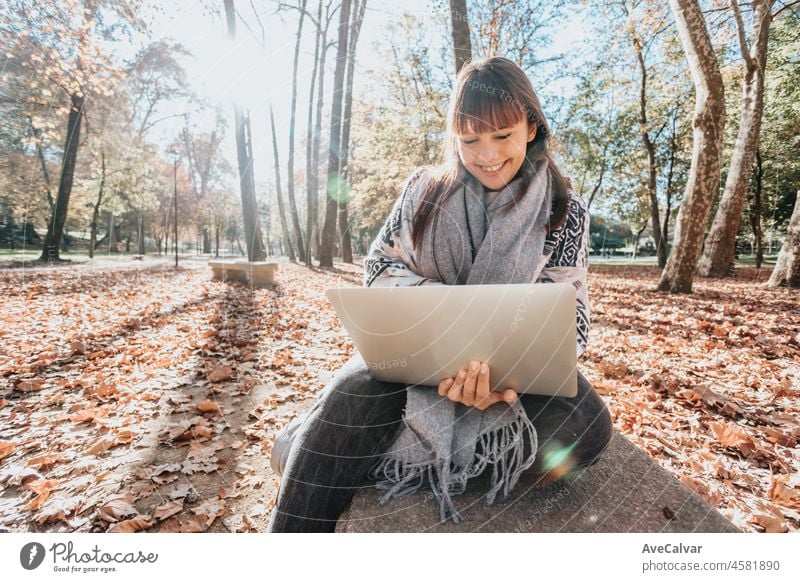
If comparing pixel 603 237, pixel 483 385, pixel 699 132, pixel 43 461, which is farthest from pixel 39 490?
pixel 699 132

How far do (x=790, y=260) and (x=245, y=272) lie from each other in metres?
8.22

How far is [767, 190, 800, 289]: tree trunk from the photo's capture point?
4.43 metres

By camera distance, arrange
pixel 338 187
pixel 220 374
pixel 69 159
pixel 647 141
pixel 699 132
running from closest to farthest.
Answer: pixel 220 374, pixel 69 159, pixel 699 132, pixel 647 141, pixel 338 187

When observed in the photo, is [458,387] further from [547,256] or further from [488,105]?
[488,105]

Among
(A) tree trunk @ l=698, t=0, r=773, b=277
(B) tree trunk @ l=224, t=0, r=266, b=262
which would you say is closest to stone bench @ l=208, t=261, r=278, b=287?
(B) tree trunk @ l=224, t=0, r=266, b=262

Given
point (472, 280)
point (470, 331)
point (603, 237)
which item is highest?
point (603, 237)

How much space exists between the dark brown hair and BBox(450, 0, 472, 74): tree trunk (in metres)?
2.13

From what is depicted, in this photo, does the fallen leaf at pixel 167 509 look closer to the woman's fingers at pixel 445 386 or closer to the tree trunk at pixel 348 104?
the woman's fingers at pixel 445 386

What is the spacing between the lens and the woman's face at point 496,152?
133cm

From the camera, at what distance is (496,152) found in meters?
1.35

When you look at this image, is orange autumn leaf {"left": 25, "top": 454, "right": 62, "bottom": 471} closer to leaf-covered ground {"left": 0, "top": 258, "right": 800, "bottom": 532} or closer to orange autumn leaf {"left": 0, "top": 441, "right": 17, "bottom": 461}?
leaf-covered ground {"left": 0, "top": 258, "right": 800, "bottom": 532}

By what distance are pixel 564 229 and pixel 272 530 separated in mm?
1391
